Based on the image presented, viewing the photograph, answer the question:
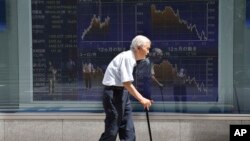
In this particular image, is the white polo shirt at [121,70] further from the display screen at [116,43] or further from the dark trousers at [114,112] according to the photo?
the display screen at [116,43]

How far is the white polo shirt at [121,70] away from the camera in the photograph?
20.2 feet

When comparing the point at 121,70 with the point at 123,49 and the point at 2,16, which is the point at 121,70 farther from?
the point at 2,16

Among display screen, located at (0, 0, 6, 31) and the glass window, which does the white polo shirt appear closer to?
the glass window

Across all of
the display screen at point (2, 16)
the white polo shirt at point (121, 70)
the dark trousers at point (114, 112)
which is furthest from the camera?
the display screen at point (2, 16)

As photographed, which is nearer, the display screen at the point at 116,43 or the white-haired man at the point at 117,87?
the white-haired man at the point at 117,87

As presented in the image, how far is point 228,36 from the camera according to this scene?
8.19m

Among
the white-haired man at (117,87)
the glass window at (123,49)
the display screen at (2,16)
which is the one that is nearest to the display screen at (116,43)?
the glass window at (123,49)

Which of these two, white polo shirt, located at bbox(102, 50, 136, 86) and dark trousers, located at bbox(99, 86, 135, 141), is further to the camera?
dark trousers, located at bbox(99, 86, 135, 141)

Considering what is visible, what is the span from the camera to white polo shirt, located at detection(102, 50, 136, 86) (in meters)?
6.17

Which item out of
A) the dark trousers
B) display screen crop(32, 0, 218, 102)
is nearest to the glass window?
display screen crop(32, 0, 218, 102)

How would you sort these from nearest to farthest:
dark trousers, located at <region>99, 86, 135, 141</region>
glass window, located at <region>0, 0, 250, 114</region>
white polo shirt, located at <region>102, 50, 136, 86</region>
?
white polo shirt, located at <region>102, 50, 136, 86</region> → dark trousers, located at <region>99, 86, 135, 141</region> → glass window, located at <region>0, 0, 250, 114</region>

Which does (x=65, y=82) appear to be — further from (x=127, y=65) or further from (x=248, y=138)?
(x=248, y=138)

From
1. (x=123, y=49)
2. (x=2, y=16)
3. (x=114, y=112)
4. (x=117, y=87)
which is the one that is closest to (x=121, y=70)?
(x=117, y=87)

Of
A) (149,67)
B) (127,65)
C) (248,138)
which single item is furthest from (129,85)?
(248,138)
